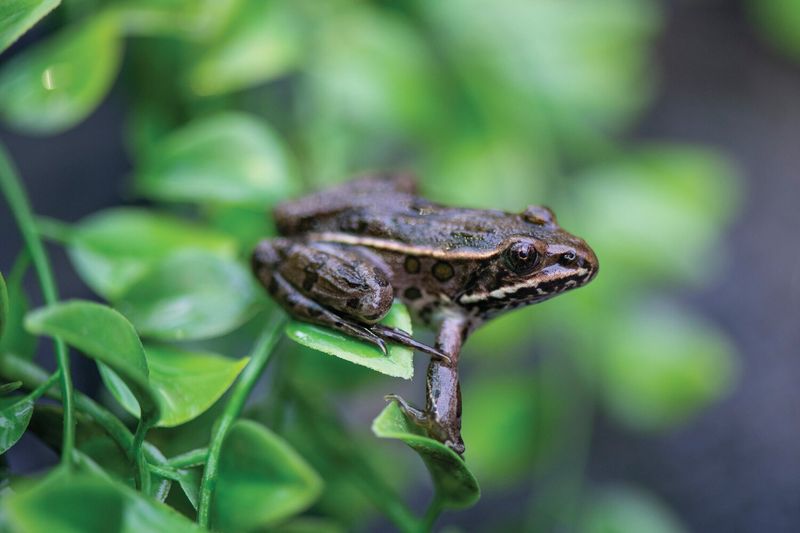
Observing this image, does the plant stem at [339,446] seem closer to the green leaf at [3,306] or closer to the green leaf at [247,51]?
the green leaf at [3,306]

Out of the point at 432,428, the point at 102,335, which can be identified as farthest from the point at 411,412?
the point at 102,335

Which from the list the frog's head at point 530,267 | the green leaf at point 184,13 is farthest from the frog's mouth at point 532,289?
the green leaf at point 184,13

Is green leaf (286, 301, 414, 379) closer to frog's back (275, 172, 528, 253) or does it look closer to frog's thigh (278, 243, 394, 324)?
frog's thigh (278, 243, 394, 324)

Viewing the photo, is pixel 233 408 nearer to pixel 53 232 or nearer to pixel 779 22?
pixel 53 232

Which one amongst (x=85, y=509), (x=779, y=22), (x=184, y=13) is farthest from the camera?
(x=779, y=22)

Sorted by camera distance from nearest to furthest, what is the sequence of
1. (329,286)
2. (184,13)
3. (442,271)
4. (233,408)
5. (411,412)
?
(233,408)
(411,412)
(329,286)
(442,271)
(184,13)
